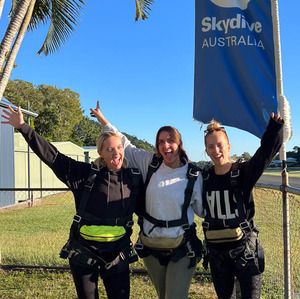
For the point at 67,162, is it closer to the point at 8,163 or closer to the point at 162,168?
the point at 162,168

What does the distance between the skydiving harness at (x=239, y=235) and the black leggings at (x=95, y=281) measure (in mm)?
740

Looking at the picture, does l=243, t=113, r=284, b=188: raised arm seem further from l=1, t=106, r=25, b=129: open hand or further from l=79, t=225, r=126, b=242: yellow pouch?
l=1, t=106, r=25, b=129: open hand

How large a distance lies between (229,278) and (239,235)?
368 mm

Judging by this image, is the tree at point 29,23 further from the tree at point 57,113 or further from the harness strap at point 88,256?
the tree at point 57,113

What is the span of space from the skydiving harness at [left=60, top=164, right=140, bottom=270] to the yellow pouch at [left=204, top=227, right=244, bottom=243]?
0.63m

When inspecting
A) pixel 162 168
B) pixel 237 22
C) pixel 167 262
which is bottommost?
pixel 167 262

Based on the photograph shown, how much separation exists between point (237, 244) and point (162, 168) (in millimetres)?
823

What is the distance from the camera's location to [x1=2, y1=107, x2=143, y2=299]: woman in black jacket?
3.69 meters

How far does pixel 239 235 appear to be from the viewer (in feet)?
11.6

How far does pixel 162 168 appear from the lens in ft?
12.7

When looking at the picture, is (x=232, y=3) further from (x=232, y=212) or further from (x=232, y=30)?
(x=232, y=212)

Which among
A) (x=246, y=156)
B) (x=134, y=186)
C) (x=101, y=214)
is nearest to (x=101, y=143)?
(x=134, y=186)

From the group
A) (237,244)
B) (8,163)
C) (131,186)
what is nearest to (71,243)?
(131,186)

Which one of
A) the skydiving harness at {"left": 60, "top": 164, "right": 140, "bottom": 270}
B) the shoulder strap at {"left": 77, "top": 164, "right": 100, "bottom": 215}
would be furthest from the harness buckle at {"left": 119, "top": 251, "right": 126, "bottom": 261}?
the shoulder strap at {"left": 77, "top": 164, "right": 100, "bottom": 215}
